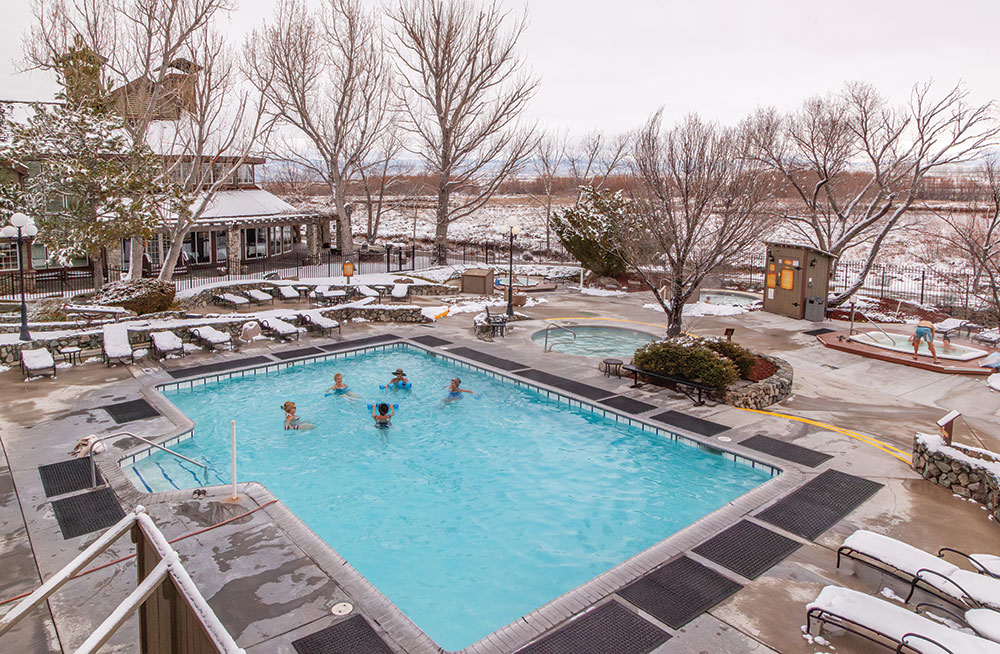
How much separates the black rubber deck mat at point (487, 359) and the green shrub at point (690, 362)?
3088mm

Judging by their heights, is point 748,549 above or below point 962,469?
below

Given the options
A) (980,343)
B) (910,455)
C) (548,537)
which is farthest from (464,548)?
(980,343)

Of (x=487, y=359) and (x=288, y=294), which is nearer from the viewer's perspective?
(x=487, y=359)

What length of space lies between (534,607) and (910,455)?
7.19 meters

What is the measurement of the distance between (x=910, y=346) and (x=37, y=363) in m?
21.8

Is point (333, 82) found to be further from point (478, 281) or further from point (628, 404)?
point (628, 404)

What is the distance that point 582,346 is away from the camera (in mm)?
18469

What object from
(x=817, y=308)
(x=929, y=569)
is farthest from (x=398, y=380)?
(x=817, y=308)

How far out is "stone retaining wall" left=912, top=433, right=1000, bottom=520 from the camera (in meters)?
8.66

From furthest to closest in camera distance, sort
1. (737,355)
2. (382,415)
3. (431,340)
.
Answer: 1. (431,340)
2. (737,355)
3. (382,415)

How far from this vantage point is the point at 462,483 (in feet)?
34.2

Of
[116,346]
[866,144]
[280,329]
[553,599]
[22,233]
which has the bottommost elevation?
[553,599]

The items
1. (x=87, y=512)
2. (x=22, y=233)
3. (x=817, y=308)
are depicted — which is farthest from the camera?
(x=817, y=308)

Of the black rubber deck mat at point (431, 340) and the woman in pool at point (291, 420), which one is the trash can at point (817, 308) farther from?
the woman in pool at point (291, 420)
